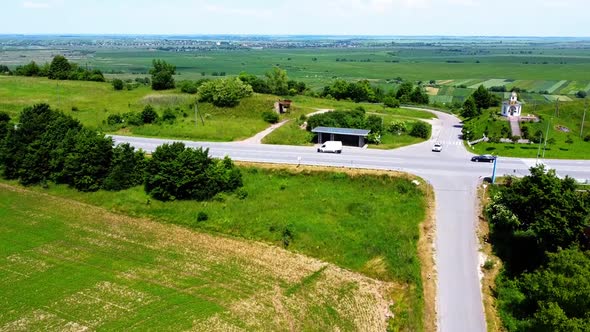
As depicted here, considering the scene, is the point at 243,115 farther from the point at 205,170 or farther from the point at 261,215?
the point at 261,215

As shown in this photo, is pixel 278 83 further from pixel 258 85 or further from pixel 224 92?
pixel 224 92

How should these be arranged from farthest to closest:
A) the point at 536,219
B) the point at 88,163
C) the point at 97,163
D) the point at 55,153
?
the point at 55,153 → the point at 97,163 → the point at 88,163 → the point at 536,219

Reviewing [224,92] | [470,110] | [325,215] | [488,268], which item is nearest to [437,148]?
[325,215]

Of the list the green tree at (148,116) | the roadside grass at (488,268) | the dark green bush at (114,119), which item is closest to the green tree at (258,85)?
the green tree at (148,116)

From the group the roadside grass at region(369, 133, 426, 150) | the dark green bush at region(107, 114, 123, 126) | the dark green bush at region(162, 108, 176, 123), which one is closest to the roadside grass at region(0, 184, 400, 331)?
the roadside grass at region(369, 133, 426, 150)

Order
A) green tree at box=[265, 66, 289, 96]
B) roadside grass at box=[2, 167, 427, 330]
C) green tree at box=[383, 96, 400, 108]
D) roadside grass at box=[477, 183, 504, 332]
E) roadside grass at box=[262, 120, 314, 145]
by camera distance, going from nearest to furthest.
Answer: roadside grass at box=[477, 183, 504, 332] < roadside grass at box=[2, 167, 427, 330] < roadside grass at box=[262, 120, 314, 145] < green tree at box=[383, 96, 400, 108] < green tree at box=[265, 66, 289, 96]

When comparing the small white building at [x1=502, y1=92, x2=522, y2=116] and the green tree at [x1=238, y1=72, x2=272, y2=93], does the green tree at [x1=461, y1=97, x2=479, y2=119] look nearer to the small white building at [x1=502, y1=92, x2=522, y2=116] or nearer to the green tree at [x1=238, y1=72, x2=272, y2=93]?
the small white building at [x1=502, y1=92, x2=522, y2=116]
